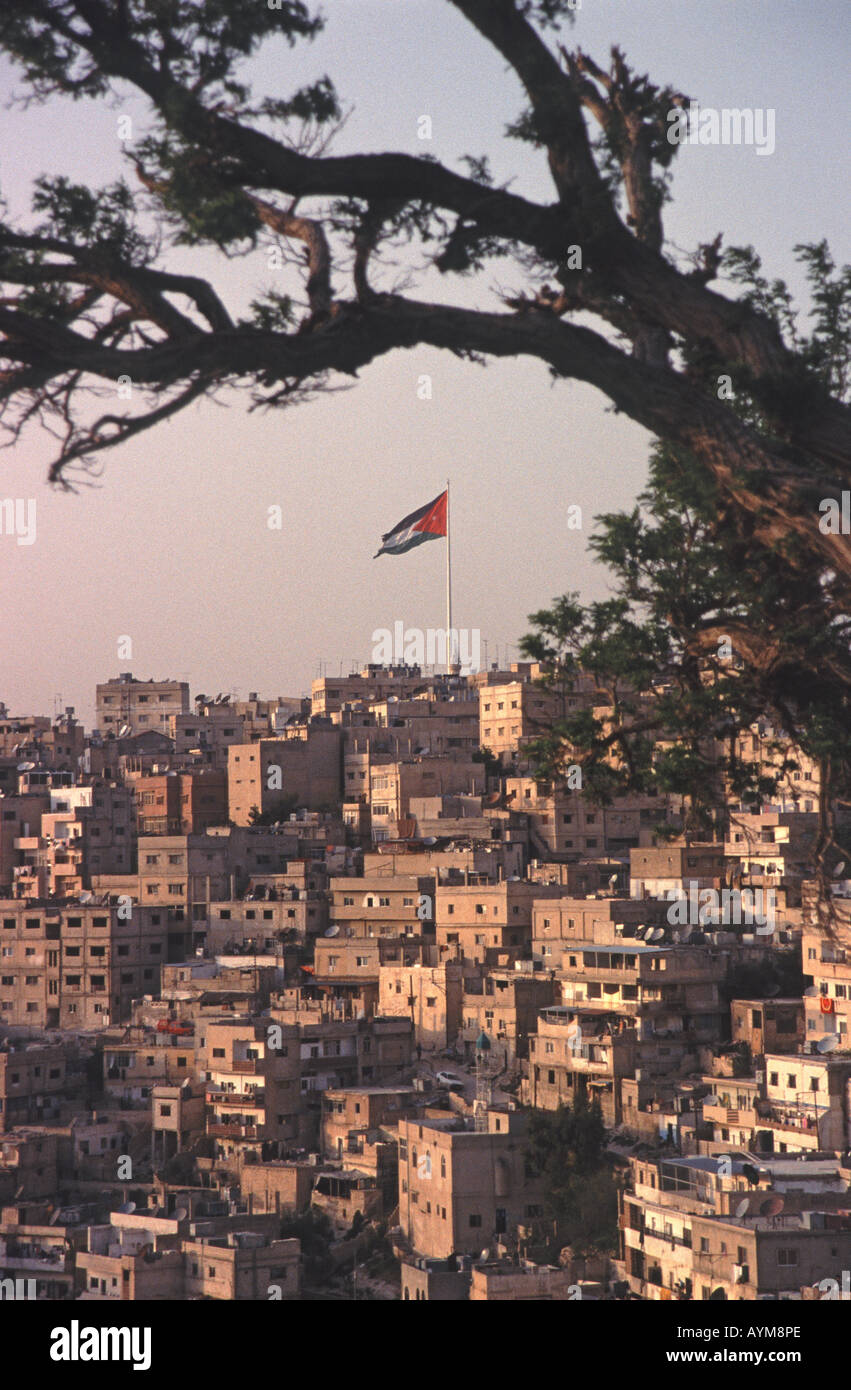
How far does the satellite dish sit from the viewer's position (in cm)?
1898

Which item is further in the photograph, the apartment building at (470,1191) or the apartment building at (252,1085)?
the apartment building at (252,1085)

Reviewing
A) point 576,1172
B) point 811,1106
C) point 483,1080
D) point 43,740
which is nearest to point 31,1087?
point 483,1080

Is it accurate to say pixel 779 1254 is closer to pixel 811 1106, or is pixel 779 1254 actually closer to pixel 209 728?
pixel 811 1106

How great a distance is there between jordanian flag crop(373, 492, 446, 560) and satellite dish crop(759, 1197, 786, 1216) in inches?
833

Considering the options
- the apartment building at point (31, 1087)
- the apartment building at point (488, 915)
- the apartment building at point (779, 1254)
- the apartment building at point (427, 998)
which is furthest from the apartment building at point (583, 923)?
the apartment building at point (779, 1254)

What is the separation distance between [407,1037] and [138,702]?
106 ft

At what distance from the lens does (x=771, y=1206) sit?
62.5 ft

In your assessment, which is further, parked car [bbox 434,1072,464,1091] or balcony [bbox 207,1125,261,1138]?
Answer: parked car [bbox 434,1072,464,1091]

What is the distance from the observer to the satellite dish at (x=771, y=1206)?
1898 cm

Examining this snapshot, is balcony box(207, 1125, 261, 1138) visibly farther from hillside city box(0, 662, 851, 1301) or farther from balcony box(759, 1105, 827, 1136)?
balcony box(759, 1105, 827, 1136)

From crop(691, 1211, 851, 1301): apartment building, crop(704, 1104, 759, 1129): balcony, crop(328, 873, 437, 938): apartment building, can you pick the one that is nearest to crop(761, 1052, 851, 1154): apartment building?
crop(704, 1104, 759, 1129): balcony

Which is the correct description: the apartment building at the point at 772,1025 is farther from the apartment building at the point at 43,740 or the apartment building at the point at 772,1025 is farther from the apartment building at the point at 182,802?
the apartment building at the point at 43,740

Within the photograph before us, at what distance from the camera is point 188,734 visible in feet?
175

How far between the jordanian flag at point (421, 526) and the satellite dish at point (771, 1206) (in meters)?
21.2
